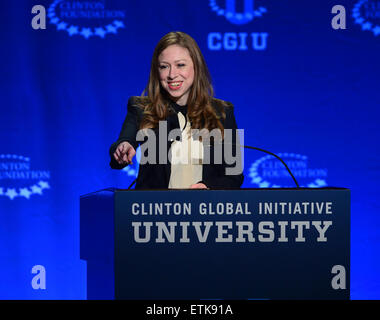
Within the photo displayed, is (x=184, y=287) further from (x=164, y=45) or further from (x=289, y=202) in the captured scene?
(x=164, y=45)

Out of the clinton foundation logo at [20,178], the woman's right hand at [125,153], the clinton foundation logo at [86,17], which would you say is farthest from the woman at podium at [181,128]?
the clinton foundation logo at [20,178]

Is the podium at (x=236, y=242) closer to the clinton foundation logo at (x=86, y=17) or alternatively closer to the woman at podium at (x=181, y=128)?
the woman at podium at (x=181, y=128)

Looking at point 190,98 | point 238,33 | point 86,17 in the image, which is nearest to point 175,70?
point 190,98

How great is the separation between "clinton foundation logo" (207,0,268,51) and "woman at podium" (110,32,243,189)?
0.84 meters

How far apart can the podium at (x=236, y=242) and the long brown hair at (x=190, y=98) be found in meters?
0.59

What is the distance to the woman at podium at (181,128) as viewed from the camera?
1.83 metres

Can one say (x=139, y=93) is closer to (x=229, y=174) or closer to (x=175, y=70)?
(x=175, y=70)

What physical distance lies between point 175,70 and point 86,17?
1.16m

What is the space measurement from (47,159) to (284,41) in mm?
1737

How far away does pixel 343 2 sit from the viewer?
9.16 feet

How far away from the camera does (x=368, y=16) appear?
2.82 meters
